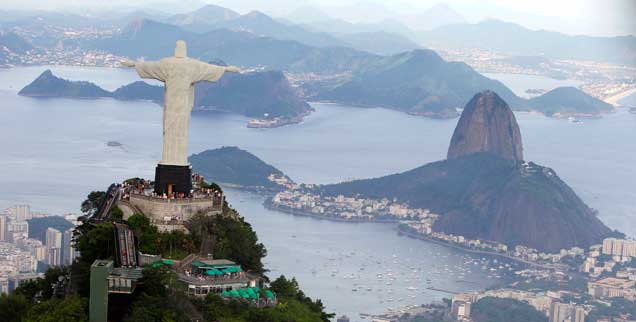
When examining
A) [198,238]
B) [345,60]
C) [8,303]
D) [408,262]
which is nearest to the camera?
[8,303]

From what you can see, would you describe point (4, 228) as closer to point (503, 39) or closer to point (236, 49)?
point (236, 49)

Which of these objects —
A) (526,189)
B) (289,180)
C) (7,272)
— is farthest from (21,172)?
(7,272)

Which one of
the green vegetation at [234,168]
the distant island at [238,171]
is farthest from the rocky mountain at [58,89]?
the green vegetation at [234,168]

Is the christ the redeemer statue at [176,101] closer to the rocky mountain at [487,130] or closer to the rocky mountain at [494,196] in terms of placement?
the rocky mountain at [494,196]

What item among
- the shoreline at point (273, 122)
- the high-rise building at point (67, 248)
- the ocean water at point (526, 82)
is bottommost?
the high-rise building at point (67, 248)

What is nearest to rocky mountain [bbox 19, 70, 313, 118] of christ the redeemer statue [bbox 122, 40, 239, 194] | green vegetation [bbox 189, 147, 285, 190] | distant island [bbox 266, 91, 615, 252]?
green vegetation [bbox 189, 147, 285, 190]

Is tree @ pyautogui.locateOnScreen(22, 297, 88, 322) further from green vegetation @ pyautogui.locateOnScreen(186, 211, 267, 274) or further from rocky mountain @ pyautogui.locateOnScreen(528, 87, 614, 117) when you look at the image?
rocky mountain @ pyautogui.locateOnScreen(528, 87, 614, 117)

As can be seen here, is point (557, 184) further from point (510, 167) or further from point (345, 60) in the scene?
point (345, 60)
